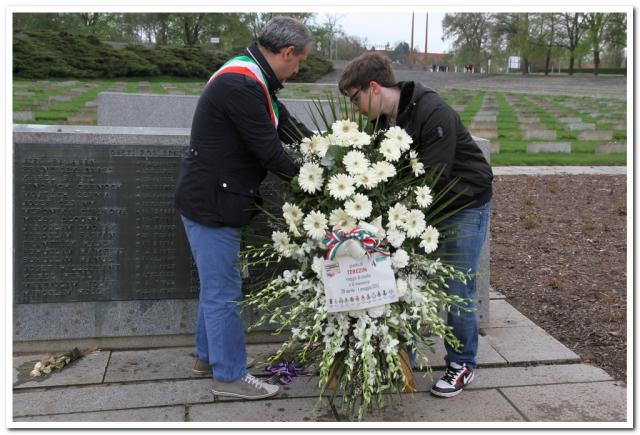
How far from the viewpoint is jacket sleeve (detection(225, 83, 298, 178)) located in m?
3.08

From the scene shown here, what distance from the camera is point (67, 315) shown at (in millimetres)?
4098

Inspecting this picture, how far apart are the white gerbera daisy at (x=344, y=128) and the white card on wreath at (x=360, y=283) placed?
582 millimetres

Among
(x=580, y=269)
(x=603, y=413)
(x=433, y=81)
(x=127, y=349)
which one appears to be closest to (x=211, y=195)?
(x=127, y=349)

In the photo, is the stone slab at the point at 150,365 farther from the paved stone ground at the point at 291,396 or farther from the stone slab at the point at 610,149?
the stone slab at the point at 610,149

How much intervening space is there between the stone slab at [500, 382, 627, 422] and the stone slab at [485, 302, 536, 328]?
0.95 meters

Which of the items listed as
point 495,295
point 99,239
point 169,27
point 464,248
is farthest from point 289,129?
point 169,27

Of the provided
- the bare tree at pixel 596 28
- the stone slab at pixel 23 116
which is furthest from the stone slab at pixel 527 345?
the bare tree at pixel 596 28

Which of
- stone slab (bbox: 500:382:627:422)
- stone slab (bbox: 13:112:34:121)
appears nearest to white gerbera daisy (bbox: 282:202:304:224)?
stone slab (bbox: 500:382:627:422)

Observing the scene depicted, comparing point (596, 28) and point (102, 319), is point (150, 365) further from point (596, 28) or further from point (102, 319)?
point (596, 28)

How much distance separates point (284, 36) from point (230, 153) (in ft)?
2.01

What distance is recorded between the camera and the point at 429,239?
10.3ft

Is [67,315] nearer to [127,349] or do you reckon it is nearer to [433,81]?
[127,349]

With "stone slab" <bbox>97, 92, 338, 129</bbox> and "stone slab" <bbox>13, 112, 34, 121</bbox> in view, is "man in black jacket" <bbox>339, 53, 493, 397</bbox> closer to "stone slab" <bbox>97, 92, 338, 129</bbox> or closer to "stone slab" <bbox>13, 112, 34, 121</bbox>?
"stone slab" <bbox>97, 92, 338, 129</bbox>

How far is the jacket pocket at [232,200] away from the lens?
10.6ft
